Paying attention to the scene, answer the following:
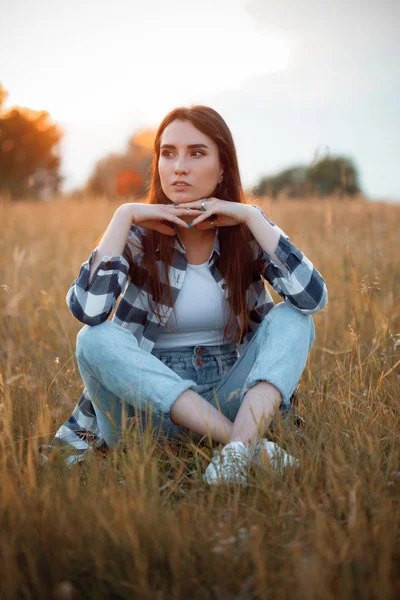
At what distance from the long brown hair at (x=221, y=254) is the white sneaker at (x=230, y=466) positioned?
65 centimetres

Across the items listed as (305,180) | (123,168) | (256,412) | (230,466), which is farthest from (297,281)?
(123,168)

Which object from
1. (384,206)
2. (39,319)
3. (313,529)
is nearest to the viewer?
(313,529)

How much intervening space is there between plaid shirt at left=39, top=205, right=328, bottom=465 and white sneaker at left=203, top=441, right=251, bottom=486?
470 millimetres

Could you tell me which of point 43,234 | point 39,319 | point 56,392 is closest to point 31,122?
point 43,234

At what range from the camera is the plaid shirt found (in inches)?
79.3

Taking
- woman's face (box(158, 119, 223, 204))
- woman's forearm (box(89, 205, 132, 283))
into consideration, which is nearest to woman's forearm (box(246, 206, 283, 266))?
woman's face (box(158, 119, 223, 204))

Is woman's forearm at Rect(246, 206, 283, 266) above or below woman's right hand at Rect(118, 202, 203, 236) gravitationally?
below

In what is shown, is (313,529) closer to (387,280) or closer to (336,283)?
(336,283)

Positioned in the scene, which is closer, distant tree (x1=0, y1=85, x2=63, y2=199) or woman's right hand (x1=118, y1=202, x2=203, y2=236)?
woman's right hand (x1=118, y1=202, x2=203, y2=236)

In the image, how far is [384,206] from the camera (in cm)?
777

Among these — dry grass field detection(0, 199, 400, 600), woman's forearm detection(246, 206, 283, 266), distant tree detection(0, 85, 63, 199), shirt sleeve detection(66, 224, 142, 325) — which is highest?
distant tree detection(0, 85, 63, 199)

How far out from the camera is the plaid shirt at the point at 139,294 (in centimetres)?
201

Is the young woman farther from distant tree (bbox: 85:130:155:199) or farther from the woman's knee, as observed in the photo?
distant tree (bbox: 85:130:155:199)

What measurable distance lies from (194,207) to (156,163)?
40 centimetres
